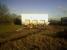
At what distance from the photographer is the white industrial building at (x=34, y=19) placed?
2268mm

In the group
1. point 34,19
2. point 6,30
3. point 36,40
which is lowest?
point 36,40

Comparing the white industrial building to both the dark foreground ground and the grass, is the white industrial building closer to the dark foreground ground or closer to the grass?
the dark foreground ground

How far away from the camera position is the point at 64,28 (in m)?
2.28

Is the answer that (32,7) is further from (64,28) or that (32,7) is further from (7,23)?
(64,28)

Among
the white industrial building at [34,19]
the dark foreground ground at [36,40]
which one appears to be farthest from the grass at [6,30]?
the white industrial building at [34,19]

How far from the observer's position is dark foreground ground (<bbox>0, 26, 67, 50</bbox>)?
87.0 inches

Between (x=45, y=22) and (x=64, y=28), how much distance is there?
32 centimetres

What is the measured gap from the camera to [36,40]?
7.38ft

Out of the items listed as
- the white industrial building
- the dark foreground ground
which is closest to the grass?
the dark foreground ground

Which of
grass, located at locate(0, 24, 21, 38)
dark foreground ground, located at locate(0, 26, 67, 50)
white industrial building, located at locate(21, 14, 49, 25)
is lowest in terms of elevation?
dark foreground ground, located at locate(0, 26, 67, 50)

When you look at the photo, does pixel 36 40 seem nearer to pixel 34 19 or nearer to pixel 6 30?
pixel 34 19

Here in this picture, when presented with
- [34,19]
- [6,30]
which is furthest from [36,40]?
[6,30]

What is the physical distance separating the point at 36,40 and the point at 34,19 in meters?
0.33

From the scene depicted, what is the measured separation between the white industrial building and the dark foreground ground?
0.36ft
